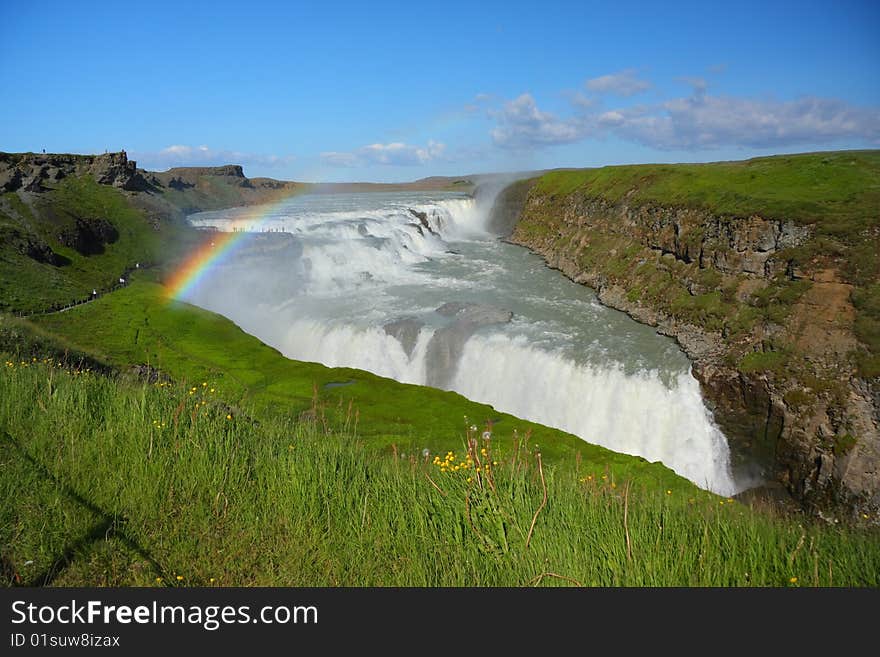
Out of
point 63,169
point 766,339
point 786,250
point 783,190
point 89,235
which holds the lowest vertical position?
point 766,339

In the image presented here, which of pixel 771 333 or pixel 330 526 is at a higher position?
pixel 330 526

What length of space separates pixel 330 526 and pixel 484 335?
24.7 m

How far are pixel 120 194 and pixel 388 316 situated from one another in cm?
4293

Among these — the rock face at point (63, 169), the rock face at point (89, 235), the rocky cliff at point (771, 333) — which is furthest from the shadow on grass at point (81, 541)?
the rock face at point (63, 169)

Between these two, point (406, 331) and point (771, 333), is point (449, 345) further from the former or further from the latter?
point (771, 333)

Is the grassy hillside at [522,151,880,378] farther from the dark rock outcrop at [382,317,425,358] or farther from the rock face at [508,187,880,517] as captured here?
the dark rock outcrop at [382,317,425,358]

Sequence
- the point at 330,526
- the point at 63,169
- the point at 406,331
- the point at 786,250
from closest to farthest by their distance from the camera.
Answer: the point at 330,526 → the point at 786,250 → the point at 406,331 → the point at 63,169

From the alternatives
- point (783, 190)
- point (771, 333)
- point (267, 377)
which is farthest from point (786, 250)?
point (267, 377)

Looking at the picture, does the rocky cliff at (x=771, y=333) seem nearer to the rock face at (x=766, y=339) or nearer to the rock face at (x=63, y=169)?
the rock face at (x=766, y=339)

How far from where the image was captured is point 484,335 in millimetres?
29797

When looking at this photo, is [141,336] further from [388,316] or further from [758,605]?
[758,605]

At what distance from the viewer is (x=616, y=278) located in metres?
39.5

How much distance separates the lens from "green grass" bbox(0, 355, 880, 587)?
14.8ft

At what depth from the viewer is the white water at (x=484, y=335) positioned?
80.4 ft
